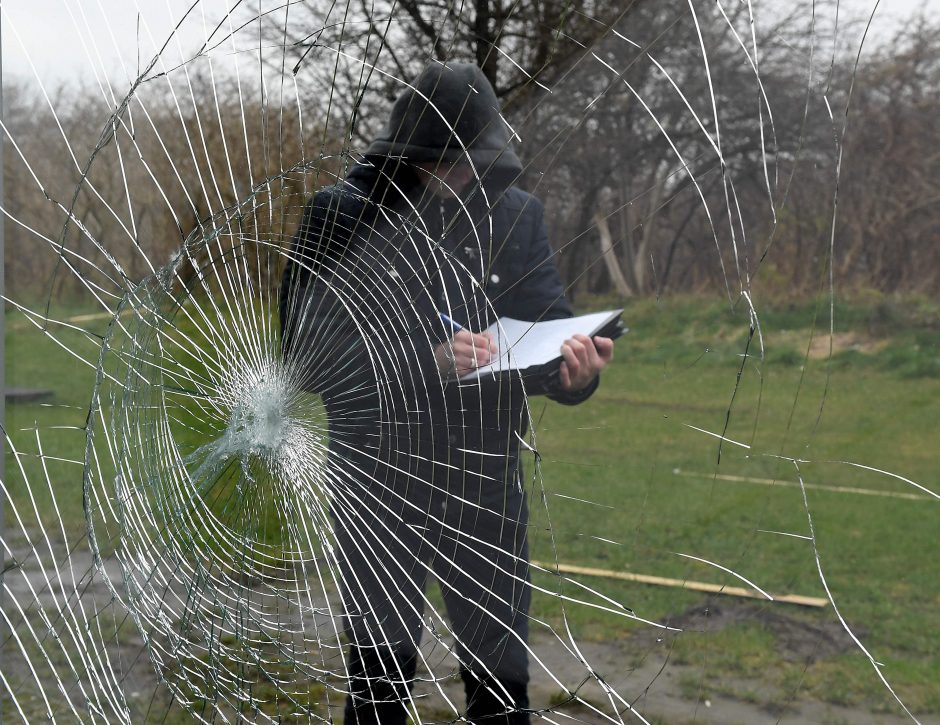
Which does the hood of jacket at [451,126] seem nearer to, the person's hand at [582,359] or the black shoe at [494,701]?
the person's hand at [582,359]

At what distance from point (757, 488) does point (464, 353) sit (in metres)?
0.32

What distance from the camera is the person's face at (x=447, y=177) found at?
1.09 m

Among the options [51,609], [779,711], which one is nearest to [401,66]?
[779,711]

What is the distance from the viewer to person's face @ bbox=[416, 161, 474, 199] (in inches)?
43.1

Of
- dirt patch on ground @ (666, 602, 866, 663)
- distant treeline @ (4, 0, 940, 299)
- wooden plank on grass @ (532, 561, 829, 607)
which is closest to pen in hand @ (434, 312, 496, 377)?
distant treeline @ (4, 0, 940, 299)

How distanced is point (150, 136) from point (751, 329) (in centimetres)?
93

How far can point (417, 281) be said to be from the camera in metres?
1.13

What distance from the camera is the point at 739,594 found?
1093 millimetres

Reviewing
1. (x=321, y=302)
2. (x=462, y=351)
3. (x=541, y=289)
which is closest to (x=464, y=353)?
(x=462, y=351)

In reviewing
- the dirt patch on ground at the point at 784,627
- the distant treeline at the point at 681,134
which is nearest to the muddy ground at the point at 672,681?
the dirt patch on ground at the point at 784,627

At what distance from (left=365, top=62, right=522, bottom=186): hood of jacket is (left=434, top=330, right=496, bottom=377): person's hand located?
0.16 metres

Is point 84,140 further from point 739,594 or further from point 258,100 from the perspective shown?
point 739,594

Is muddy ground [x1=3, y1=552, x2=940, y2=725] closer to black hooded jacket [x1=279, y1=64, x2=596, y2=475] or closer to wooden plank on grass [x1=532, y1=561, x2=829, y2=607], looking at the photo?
wooden plank on grass [x1=532, y1=561, x2=829, y2=607]

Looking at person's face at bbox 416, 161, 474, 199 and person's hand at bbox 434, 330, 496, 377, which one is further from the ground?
person's face at bbox 416, 161, 474, 199
